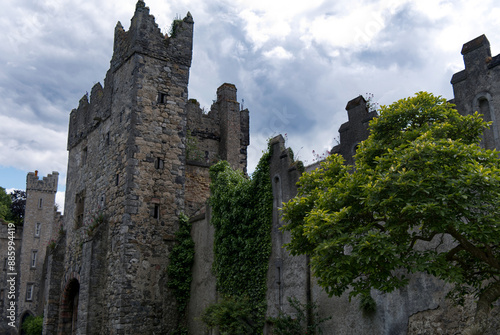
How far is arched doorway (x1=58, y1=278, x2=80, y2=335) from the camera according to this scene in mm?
20484

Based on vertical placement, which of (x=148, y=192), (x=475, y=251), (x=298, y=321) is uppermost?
(x=148, y=192)

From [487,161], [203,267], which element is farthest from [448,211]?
[203,267]

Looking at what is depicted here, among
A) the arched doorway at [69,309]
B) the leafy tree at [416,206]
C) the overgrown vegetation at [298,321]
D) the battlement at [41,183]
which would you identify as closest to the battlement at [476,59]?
the leafy tree at [416,206]

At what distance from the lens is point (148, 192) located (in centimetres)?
1797

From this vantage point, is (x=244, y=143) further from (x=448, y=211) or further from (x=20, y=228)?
(x=20, y=228)

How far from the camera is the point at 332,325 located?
1211cm

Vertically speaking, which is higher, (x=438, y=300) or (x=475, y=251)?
(x=475, y=251)

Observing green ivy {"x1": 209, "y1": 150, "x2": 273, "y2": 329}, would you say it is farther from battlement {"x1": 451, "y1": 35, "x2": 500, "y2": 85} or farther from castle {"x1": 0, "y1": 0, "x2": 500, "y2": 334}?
battlement {"x1": 451, "y1": 35, "x2": 500, "y2": 85}

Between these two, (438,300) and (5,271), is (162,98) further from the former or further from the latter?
(5,271)

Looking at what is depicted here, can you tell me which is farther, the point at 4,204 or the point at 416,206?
the point at 4,204

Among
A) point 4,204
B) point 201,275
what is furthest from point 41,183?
point 201,275

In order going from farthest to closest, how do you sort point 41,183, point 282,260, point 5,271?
point 41,183 < point 5,271 < point 282,260

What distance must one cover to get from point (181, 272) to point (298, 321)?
626cm

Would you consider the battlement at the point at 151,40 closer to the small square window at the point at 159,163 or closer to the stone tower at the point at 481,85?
the small square window at the point at 159,163
